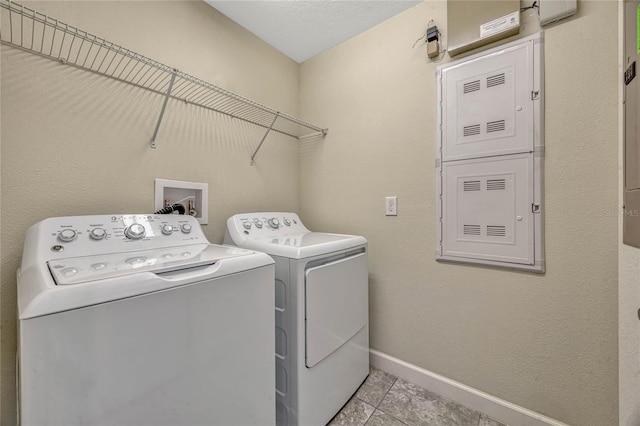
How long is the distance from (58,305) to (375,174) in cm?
163

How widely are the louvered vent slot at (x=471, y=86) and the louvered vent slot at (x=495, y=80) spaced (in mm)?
51

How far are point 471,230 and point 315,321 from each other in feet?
3.27

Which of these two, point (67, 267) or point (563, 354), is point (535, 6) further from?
point (67, 267)

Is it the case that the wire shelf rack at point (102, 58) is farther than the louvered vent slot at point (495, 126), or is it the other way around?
the louvered vent slot at point (495, 126)

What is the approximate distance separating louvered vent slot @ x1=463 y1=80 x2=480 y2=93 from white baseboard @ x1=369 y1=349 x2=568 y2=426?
1.69 metres

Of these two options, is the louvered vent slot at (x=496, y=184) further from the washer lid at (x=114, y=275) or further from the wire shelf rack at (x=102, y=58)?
the wire shelf rack at (x=102, y=58)

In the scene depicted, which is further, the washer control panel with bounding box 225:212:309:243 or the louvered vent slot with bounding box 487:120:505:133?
the washer control panel with bounding box 225:212:309:243

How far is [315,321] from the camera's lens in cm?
121

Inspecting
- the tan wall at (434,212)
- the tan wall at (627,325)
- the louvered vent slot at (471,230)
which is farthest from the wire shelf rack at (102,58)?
the tan wall at (627,325)

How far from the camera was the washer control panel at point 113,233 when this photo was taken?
2.98ft

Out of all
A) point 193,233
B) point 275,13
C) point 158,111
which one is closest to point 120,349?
point 193,233

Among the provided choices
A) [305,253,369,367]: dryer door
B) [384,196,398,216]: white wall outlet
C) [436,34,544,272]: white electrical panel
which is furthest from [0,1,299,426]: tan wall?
[436,34,544,272]: white electrical panel

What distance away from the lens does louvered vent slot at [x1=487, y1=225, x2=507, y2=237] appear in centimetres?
132

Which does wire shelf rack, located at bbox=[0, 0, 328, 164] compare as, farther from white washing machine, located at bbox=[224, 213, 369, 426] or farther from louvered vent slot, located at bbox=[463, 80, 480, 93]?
louvered vent slot, located at bbox=[463, 80, 480, 93]
